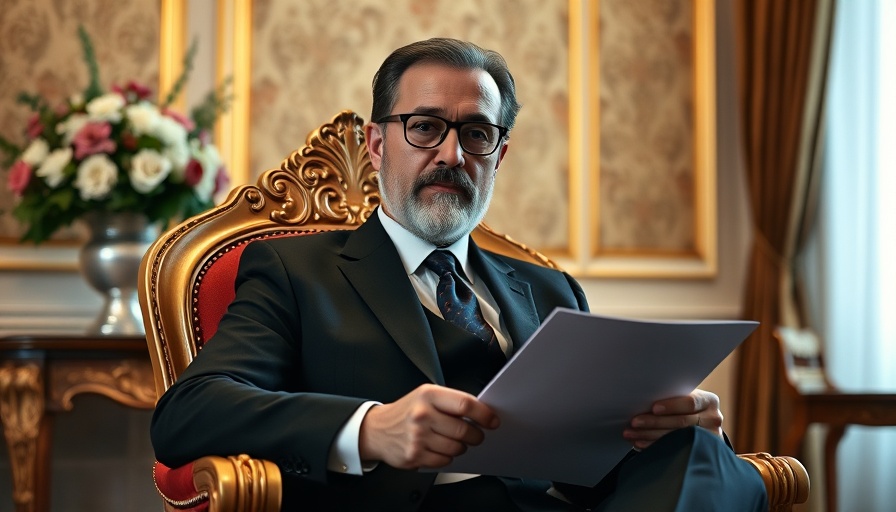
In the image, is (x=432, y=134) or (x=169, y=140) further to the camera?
(x=169, y=140)

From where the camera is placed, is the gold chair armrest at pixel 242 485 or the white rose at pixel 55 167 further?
the white rose at pixel 55 167

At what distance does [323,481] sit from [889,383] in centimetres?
349

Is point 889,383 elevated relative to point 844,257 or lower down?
lower down

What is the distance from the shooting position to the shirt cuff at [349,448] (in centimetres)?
158

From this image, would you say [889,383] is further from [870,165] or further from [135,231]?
[135,231]

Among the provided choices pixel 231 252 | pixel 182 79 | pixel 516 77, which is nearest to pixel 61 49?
pixel 182 79

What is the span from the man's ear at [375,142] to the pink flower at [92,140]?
126 centimetres

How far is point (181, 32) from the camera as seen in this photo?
400 cm

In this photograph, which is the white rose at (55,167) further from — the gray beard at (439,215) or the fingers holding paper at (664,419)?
the fingers holding paper at (664,419)

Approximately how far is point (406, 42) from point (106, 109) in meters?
1.48

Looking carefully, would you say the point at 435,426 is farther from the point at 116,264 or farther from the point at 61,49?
the point at 61,49

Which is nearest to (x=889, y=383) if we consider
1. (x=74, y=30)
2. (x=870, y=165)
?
(x=870, y=165)

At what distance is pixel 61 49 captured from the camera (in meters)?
3.88

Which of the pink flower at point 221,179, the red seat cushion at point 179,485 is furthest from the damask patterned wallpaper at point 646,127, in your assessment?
the red seat cushion at point 179,485
